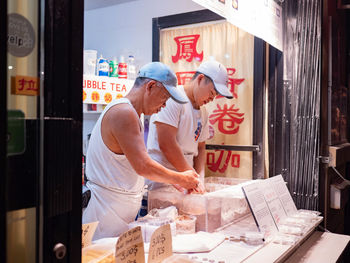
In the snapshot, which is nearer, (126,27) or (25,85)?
(25,85)

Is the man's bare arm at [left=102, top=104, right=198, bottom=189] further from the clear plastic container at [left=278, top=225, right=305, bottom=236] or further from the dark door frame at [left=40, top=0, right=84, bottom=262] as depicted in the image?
the dark door frame at [left=40, top=0, right=84, bottom=262]

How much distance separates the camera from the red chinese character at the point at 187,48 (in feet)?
12.6

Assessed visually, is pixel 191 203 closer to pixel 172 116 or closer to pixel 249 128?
pixel 172 116

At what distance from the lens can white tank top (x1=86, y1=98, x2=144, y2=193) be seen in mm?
1975

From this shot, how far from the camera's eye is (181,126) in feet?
8.59

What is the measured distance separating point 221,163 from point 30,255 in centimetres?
304

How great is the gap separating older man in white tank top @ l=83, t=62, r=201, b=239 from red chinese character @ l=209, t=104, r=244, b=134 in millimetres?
1617

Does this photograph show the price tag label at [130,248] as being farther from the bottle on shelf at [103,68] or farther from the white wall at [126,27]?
the white wall at [126,27]

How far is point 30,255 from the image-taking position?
758 millimetres

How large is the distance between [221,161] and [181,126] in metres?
1.20

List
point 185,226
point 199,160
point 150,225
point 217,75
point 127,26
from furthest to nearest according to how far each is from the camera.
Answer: point 127,26
point 199,160
point 217,75
point 185,226
point 150,225

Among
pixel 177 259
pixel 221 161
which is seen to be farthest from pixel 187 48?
pixel 177 259

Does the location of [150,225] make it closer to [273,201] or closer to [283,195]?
[273,201]

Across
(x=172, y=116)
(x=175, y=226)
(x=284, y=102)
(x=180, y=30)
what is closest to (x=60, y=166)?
(x=175, y=226)
